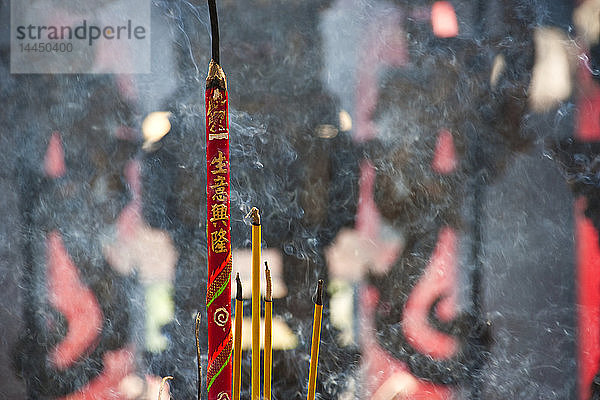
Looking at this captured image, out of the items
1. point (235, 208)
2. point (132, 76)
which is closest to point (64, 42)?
point (132, 76)

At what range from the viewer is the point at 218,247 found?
1.70 ft

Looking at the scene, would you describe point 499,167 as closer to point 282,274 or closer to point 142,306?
point 282,274

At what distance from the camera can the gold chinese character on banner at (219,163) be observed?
519mm

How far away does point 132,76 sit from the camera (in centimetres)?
110

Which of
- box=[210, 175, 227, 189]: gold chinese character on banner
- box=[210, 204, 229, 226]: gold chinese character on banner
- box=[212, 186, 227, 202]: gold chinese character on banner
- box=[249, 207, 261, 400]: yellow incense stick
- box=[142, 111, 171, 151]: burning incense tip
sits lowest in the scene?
box=[249, 207, 261, 400]: yellow incense stick

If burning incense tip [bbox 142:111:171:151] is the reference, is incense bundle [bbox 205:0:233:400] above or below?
below

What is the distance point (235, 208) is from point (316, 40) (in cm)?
41

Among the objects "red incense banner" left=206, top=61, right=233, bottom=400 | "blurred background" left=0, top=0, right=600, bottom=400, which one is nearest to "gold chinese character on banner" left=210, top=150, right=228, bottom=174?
"red incense banner" left=206, top=61, right=233, bottom=400

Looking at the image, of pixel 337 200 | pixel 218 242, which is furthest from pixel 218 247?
pixel 337 200

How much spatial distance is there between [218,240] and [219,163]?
8 cm

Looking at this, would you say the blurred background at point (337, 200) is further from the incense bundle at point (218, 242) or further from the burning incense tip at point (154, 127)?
the incense bundle at point (218, 242)

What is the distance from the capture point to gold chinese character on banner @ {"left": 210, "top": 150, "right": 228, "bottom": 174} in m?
0.52

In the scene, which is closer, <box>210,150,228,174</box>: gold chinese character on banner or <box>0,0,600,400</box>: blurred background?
<box>210,150,228,174</box>: gold chinese character on banner

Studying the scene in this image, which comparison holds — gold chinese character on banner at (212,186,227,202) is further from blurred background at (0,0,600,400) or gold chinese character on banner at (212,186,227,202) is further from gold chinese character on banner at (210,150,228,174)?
blurred background at (0,0,600,400)
